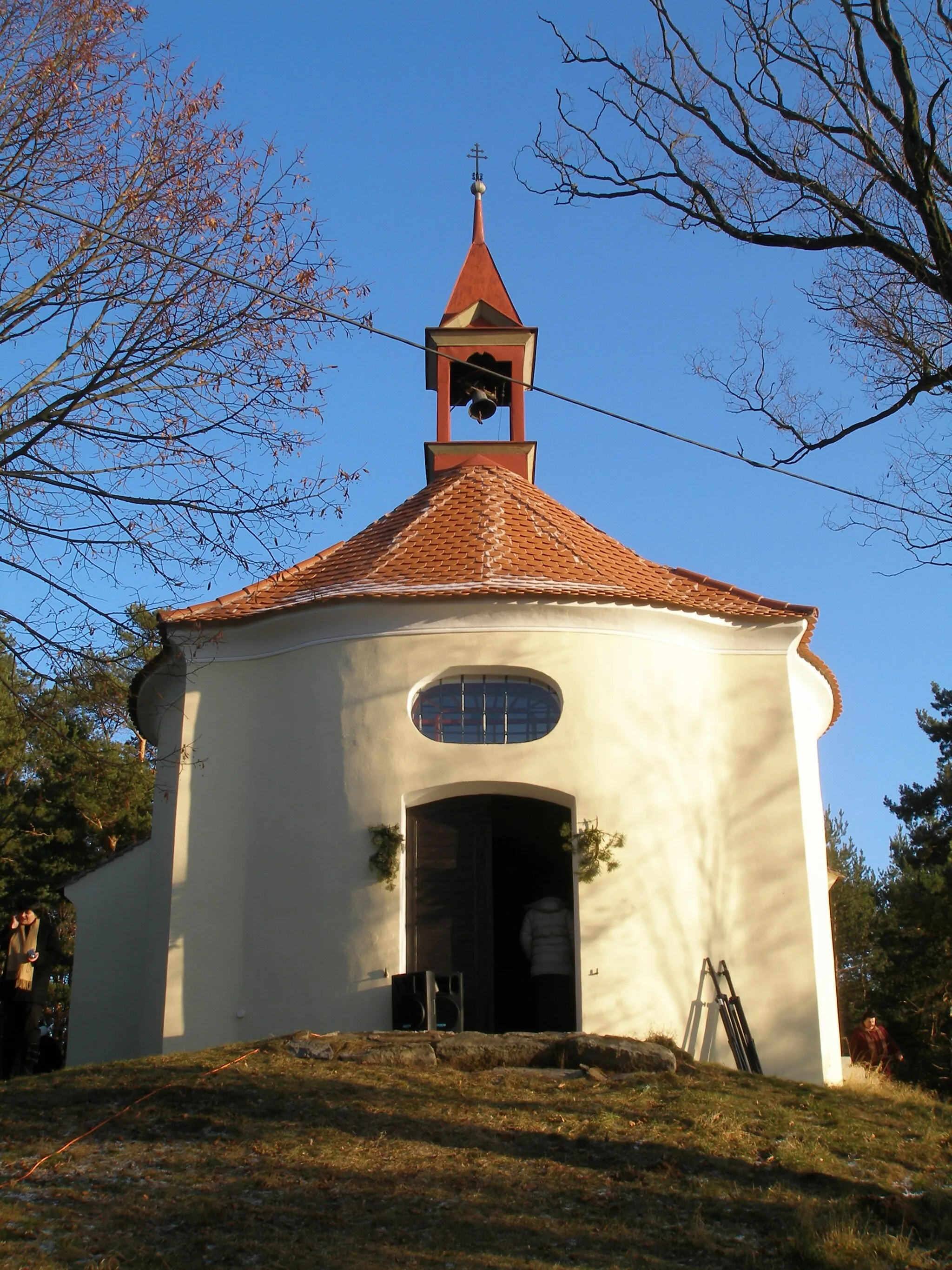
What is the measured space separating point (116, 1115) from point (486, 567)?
690cm

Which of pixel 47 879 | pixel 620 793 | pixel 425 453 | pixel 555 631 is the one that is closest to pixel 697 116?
pixel 555 631

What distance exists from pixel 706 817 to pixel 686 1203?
6140 mm

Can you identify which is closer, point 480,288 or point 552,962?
point 552,962

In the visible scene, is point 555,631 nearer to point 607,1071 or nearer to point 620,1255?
point 607,1071

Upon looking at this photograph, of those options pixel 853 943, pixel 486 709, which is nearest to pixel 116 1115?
pixel 486 709

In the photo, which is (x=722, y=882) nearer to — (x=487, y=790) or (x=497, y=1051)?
(x=487, y=790)

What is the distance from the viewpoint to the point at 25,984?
12.9 meters

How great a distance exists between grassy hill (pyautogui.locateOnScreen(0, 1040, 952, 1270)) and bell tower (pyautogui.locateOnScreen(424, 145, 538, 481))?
9.79 m

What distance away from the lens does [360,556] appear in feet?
50.0

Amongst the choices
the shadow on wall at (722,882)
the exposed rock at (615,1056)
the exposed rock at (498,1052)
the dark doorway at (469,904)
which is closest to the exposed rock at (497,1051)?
the exposed rock at (498,1052)

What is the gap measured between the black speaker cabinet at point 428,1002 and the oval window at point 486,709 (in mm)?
2388

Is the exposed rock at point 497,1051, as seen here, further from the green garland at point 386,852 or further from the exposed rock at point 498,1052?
the green garland at point 386,852

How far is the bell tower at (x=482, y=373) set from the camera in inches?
727

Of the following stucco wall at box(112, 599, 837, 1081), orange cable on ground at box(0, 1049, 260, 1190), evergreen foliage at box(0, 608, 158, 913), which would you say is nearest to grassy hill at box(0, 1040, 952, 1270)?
orange cable on ground at box(0, 1049, 260, 1190)
